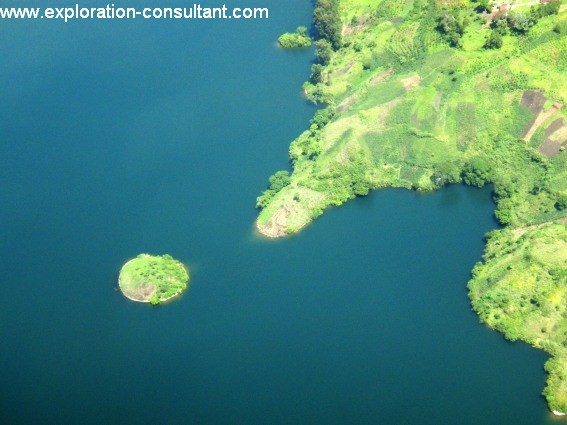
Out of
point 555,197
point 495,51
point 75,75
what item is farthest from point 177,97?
point 555,197

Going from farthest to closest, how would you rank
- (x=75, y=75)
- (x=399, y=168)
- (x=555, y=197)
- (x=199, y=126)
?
(x=75, y=75) < (x=199, y=126) < (x=399, y=168) < (x=555, y=197)

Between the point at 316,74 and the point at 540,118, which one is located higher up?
the point at 316,74

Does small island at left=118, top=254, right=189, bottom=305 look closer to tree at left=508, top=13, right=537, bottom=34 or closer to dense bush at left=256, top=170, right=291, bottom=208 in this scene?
dense bush at left=256, top=170, right=291, bottom=208

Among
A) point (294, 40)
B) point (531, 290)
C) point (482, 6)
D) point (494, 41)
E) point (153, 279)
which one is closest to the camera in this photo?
point (531, 290)

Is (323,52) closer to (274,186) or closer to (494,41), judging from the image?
(494,41)

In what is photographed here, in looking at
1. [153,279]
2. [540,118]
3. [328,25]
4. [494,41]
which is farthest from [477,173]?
[153,279]

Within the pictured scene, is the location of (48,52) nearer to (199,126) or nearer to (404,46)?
(199,126)
